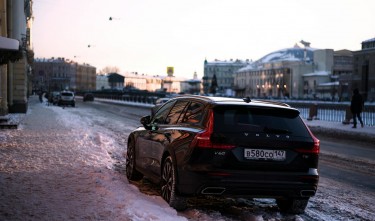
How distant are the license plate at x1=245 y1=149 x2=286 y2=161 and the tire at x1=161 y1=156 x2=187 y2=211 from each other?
998mm

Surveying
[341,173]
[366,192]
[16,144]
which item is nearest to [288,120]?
[366,192]

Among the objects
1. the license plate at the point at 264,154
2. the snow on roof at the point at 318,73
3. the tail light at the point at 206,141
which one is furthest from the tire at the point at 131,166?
the snow on roof at the point at 318,73

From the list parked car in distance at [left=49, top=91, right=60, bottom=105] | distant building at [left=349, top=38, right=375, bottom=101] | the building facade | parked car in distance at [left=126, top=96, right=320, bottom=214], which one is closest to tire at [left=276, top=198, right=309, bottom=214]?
parked car in distance at [left=126, top=96, right=320, bottom=214]

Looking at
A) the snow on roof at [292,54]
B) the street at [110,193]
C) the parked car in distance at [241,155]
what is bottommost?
the street at [110,193]

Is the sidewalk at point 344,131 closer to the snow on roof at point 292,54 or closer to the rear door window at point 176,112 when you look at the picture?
the rear door window at point 176,112

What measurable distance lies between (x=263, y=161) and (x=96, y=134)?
13.1 m

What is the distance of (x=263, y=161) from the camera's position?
20.6ft

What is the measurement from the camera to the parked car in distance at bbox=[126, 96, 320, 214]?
245 inches

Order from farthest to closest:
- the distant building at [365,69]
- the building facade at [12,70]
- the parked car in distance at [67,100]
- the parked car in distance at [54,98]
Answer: the distant building at [365,69] → the parked car in distance at [54,98] → the parked car in distance at [67,100] → the building facade at [12,70]

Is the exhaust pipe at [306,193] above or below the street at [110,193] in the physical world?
above

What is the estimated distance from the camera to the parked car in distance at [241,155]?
6.21m

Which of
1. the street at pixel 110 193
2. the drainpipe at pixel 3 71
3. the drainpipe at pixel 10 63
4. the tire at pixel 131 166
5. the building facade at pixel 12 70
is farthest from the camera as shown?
the drainpipe at pixel 10 63

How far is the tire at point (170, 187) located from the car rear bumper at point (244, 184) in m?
0.20

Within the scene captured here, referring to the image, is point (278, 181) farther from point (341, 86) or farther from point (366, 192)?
point (341, 86)
